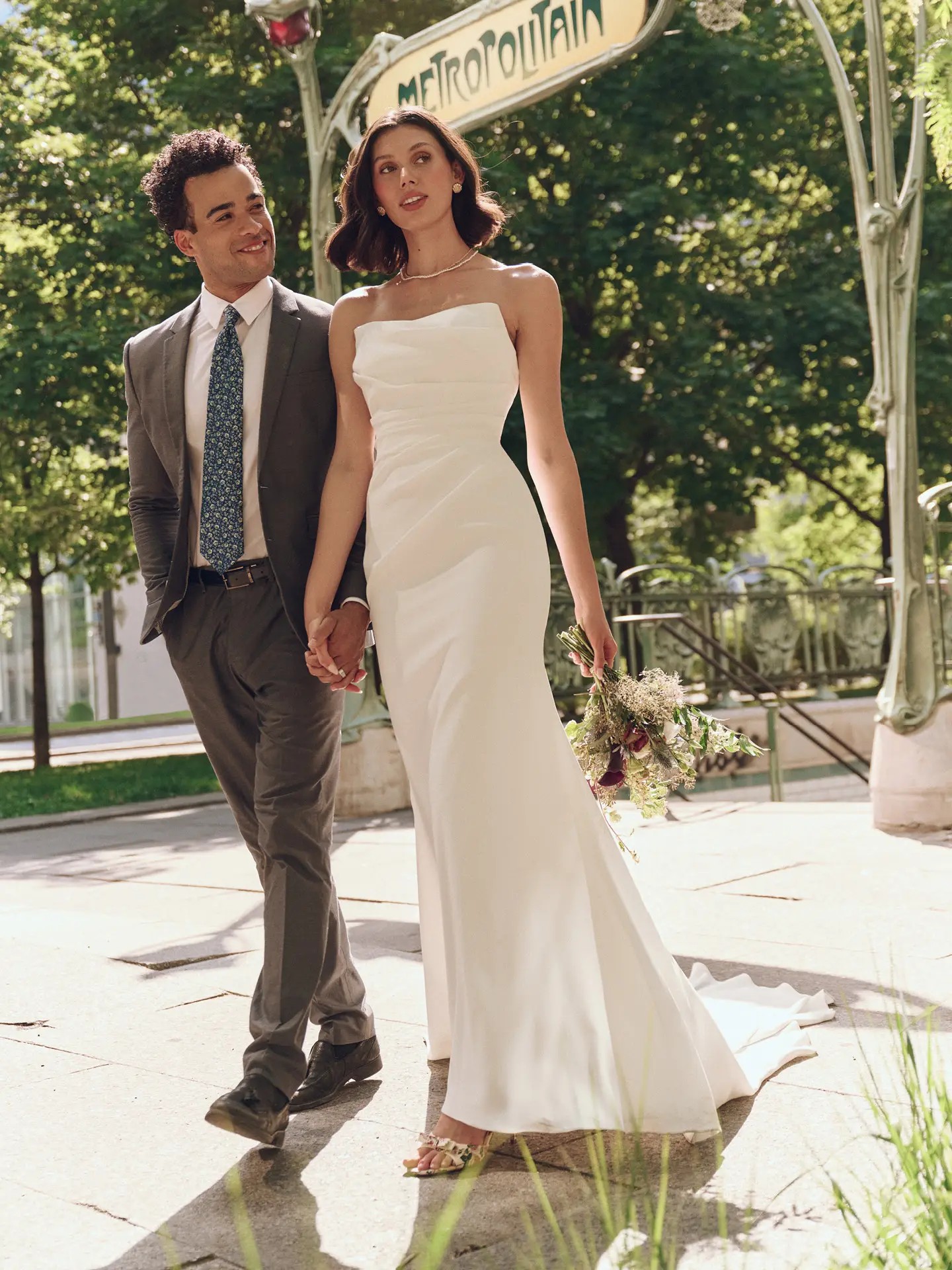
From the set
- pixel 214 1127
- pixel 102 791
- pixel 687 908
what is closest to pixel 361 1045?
pixel 214 1127

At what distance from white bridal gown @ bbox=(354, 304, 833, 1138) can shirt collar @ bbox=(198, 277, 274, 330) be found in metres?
0.31

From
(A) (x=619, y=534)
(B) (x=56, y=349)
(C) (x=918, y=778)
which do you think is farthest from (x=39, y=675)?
(C) (x=918, y=778)

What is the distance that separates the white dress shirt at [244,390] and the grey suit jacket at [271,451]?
2cm

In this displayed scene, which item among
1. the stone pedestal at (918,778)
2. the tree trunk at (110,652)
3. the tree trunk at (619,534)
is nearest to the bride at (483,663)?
the stone pedestal at (918,778)

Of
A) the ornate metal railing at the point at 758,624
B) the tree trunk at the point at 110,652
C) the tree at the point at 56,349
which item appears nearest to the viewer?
the ornate metal railing at the point at 758,624

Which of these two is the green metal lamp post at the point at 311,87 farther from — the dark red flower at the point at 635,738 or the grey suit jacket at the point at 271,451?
the dark red flower at the point at 635,738

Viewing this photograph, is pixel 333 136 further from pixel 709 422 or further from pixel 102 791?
pixel 709 422

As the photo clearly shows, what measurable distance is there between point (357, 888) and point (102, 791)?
7704 millimetres

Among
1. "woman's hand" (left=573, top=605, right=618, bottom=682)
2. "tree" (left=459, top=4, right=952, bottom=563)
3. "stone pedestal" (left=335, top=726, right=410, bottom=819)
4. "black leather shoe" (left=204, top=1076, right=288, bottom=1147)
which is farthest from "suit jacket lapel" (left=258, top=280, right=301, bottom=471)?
"tree" (left=459, top=4, right=952, bottom=563)

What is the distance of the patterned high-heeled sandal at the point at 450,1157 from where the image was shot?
10.3 ft

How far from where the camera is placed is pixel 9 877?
874cm

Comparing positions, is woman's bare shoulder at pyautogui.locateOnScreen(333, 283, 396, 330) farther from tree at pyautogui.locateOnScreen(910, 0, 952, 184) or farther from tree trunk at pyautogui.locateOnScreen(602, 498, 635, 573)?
tree trunk at pyautogui.locateOnScreen(602, 498, 635, 573)

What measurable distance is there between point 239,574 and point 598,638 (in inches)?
35.0

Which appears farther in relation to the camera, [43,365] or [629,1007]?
[43,365]
